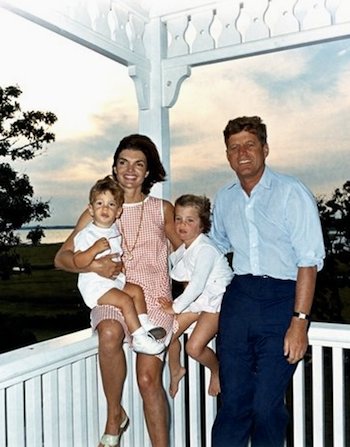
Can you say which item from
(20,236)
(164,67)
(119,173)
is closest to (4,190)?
(20,236)

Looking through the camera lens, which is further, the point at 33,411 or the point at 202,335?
the point at 202,335

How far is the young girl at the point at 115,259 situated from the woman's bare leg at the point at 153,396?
0.43 feet

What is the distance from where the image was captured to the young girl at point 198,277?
2.35 metres

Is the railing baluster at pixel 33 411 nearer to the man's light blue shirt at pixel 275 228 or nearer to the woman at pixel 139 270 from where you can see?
the woman at pixel 139 270

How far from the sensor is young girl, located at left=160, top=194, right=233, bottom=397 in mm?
2346

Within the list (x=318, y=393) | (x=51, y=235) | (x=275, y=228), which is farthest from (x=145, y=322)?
(x=51, y=235)

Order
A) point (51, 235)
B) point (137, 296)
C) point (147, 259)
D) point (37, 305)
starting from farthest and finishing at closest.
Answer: point (37, 305), point (51, 235), point (147, 259), point (137, 296)

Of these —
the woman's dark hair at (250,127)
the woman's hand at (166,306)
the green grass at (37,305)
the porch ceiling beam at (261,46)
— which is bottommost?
the green grass at (37,305)

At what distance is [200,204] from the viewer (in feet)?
8.01

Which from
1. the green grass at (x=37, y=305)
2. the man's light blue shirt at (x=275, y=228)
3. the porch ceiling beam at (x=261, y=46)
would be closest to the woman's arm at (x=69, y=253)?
the man's light blue shirt at (x=275, y=228)

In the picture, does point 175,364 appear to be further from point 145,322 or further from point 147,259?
point 147,259

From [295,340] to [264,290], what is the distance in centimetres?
24

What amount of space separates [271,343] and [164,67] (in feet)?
5.47

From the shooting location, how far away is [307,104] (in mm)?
5402
